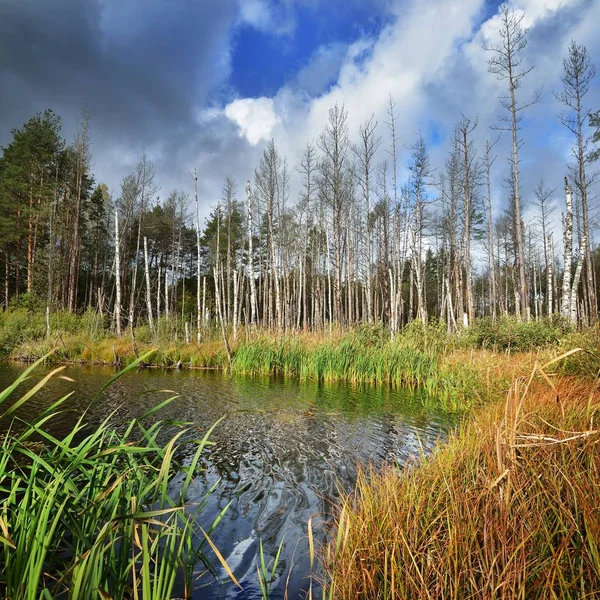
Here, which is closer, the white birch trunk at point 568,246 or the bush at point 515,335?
the bush at point 515,335

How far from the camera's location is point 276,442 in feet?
16.5

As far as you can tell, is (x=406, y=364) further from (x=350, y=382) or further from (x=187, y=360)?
(x=187, y=360)

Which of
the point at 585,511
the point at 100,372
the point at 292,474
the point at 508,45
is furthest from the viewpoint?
the point at 508,45

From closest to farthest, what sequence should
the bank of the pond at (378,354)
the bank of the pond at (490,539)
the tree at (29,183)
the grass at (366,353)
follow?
the bank of the pond at (490,539) < the bank of the pond at (378,354) < the grass at (366,353) < the tree at (29,183)

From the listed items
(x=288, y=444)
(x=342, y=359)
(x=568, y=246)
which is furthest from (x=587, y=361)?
(x=568, y=246)

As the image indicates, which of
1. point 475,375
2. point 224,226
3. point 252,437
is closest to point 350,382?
point 475,375

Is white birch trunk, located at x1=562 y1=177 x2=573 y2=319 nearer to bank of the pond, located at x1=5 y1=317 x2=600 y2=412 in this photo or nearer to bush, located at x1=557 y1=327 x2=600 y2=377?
bank of the pond, located at x1=5 y1=317 x2=600 y2=412

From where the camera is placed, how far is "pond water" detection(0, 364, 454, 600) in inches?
104

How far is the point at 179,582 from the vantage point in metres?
2.21

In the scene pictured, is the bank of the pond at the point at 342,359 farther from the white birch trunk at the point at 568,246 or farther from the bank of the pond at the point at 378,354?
the white birch trunk at the point at 568,246

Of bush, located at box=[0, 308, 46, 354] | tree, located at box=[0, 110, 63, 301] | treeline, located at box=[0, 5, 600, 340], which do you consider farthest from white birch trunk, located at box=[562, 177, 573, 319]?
tree, located at box=[0, 110, 63, 301]

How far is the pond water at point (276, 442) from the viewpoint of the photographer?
265 cm

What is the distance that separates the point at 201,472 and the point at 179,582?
6.01 ft

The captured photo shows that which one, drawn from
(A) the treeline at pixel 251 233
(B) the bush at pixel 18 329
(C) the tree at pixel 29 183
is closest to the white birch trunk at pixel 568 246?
(A) the treeline at pixel 251 233
